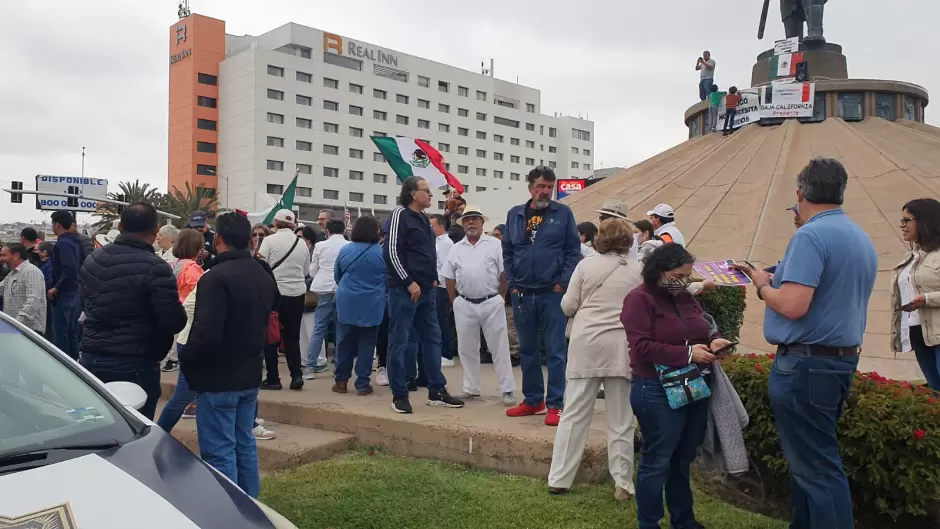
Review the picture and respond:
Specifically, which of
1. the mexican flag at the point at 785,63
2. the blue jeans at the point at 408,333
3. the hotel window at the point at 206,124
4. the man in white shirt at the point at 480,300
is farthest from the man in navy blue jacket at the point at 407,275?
the hotel window at the point at 206,124

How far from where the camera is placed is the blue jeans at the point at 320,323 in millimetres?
8195

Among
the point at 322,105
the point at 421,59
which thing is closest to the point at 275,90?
the point at 322,105

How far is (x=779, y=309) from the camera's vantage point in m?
3.41

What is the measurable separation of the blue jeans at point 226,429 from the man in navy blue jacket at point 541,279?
2.40m

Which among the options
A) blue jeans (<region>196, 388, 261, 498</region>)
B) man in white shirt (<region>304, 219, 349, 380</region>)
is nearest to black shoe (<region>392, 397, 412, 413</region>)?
blue jeans (<region>196, 388, 261, 498</region>)

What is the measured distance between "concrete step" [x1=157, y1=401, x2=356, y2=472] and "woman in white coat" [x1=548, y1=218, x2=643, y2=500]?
78.2 inches

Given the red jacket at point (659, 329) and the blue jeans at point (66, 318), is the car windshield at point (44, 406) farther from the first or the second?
the blue jeans at point (66, 318)

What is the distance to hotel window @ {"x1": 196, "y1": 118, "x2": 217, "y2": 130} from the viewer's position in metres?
65.3

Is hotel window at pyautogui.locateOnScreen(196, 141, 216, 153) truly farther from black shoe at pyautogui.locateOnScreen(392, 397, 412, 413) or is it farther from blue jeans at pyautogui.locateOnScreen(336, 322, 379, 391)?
black shoe at pyautogui.locateOnScreen(392, 397, 412, 413)

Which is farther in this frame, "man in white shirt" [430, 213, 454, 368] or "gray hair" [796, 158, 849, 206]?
"man in white shirt" [430, 213, 454, 368]

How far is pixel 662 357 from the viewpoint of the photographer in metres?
3.77

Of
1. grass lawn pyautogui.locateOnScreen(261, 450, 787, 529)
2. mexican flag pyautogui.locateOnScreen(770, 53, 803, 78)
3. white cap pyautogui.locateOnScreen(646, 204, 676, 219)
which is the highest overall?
mexican flag pyautogui.locateOnScreen(770, 53, 803, 78)

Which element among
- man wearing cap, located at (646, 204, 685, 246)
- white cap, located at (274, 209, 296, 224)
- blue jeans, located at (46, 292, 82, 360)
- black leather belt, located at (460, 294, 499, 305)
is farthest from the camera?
blue jeans, located at (46, 292, 82, 360)

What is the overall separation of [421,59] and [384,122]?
9.37 meters
